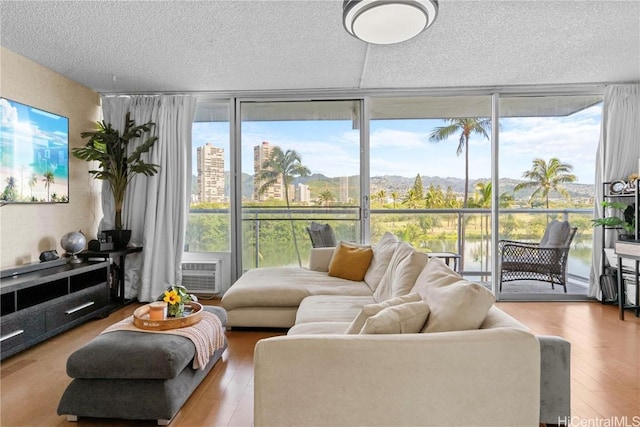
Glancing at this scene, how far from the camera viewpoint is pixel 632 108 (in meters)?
4.39

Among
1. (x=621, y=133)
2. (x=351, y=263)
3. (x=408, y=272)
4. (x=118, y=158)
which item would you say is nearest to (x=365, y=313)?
(x=408, y=272)

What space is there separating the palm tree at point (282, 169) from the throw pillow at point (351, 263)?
3.52ft

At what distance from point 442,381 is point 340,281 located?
2.31 m

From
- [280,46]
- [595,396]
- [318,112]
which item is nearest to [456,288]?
[595,396]

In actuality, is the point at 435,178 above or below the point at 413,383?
above

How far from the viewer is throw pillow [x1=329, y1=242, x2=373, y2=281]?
3.75 metres

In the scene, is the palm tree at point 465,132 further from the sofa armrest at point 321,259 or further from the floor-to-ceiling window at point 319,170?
the sofa armrest at point 321,259

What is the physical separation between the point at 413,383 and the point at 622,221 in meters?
4.15

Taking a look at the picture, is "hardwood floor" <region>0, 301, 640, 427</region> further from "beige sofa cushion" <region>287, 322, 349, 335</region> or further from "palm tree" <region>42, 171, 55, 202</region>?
"palm tree" <region>42, 171, 55, 202</region>

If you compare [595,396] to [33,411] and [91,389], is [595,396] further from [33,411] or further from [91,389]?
[33,411]

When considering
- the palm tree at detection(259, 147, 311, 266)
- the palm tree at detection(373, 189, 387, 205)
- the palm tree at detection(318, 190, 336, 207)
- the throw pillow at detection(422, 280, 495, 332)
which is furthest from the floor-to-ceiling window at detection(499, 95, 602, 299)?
the throw pillow at detection(422, 280, 495, 332)

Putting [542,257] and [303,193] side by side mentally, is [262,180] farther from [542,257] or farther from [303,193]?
[542,257]

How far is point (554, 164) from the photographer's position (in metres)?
4.73

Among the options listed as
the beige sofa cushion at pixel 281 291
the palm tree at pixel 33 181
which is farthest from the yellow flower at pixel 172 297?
the palm tree at pixel 33 181
